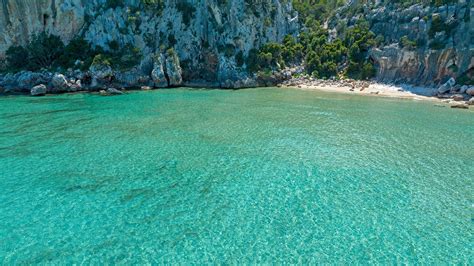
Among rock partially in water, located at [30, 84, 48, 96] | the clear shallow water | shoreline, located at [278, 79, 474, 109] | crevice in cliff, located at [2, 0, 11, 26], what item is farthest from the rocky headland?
the clear shallow water

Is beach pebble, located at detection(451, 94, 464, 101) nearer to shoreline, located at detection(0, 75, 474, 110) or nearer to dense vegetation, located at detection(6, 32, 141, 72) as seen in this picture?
shoreline, located at detection(0, 75, 474, 110)

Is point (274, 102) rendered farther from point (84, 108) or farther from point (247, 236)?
point (247, 236)

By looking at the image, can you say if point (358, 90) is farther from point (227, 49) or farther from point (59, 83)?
point (59, 83)

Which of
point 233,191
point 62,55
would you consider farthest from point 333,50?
point 233,191

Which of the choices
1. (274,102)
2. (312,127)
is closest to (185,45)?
(274,102)

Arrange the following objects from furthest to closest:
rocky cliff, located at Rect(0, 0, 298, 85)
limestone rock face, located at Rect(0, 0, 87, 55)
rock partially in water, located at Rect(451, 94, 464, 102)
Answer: rocky cliff, located at Rect(0, 0, 298, 85) → limestone rock face, located at Rect(0, 0, 87, 55) → rock partially in water, located at Rect(451, 94, 464, 102)

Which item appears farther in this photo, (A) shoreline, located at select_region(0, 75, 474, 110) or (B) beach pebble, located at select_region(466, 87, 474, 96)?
(A) shoreline, located at select_region(0, 75, 474, 110)
